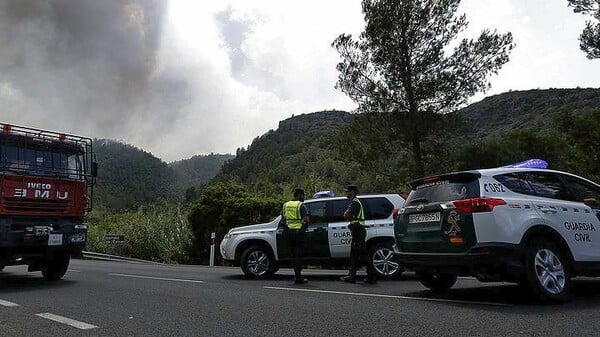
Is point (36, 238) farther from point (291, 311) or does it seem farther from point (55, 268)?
point (291, 311)

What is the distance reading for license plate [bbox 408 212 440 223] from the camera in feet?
22.0

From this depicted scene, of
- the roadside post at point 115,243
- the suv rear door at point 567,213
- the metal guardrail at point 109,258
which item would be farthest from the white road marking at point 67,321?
the roadside post at point 115,243

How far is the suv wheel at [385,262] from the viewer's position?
9.83m

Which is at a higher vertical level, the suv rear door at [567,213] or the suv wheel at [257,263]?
the suv rear door at [567,213]

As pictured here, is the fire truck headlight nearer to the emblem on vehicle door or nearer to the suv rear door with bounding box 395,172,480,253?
the suv rear door with bounding box 395,172,480,253

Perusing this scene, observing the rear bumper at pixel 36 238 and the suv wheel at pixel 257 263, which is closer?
the rear bumper at pixel 36 238

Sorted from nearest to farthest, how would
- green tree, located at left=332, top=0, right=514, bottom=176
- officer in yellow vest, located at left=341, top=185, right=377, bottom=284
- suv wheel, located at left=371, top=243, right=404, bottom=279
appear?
officer in yellow vest, located at left=341, top=185, right=377, bottom=284 → suv wheel, located at left=371, top=243, right=404, bottom=279 → green tree, located at left=332, top=0, right=514, bottom=176

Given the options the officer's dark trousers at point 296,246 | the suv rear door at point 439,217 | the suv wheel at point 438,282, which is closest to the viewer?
the suv rear door at point 439,217

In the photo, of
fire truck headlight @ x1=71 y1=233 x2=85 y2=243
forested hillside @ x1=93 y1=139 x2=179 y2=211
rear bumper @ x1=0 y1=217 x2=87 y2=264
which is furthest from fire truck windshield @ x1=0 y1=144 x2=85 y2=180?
forested hillside @ x1=93 y1=139 x2=179 y2=211

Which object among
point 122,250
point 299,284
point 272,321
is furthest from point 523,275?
point 122,250

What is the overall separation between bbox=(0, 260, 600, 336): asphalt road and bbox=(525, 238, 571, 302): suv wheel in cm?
18

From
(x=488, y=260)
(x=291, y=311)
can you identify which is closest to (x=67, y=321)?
(x=291, y=311)

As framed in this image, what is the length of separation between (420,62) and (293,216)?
1404 cm

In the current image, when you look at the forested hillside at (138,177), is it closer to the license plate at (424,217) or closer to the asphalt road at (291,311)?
the asphalt road at (291,311)
